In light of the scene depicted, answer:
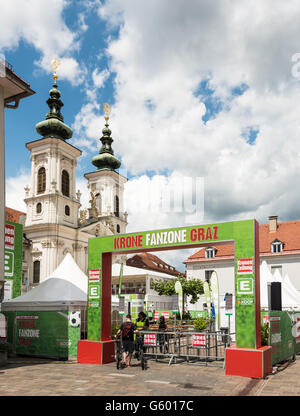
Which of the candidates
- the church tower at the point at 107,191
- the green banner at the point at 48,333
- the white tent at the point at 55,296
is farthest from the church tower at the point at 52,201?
the green banner at the point at 48,333

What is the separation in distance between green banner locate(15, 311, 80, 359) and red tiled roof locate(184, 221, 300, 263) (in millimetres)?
28866

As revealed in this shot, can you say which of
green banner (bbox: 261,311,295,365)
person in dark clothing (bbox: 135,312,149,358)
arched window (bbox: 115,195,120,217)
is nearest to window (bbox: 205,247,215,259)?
arched window (bbox: 115,195,120,217)

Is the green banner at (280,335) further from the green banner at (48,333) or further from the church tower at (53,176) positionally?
the church tower at (53,176)

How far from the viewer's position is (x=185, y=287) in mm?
40562

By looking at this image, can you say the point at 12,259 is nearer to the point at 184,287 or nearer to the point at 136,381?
the point at 136,381

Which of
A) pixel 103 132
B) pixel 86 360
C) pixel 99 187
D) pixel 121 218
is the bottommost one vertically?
pixel 86 360

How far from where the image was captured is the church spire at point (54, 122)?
51.4 meters

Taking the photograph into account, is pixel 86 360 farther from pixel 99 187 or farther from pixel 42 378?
pixel 99 187

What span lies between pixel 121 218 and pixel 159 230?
49612mm

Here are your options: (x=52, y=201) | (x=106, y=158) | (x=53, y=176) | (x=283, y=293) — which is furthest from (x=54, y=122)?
(x=283, y=293)

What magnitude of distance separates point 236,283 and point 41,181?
4225 cm
